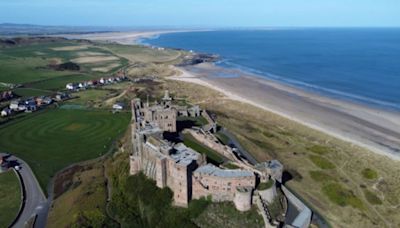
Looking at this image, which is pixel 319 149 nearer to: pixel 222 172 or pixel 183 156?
pixel 222 172

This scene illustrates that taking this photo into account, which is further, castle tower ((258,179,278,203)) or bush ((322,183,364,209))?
bush ((322,183,364,209))

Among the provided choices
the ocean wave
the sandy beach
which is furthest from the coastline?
the ocean wave

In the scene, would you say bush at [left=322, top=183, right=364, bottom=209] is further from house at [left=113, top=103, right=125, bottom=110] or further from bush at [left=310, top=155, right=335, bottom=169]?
house at [left=113, top=103, right=125, bottom=110]

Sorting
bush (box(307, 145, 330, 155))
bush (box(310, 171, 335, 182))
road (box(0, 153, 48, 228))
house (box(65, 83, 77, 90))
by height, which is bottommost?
house (box(65, 83, 77, 90))

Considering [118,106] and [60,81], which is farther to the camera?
[60,81]

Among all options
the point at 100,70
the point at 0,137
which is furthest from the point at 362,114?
the point at 100,70

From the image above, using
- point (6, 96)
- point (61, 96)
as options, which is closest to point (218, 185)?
point (61, 96)

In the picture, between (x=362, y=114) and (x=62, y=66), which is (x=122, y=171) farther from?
(x=62, y=66)

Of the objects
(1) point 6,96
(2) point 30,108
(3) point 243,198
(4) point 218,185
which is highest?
(4) point 218,185
